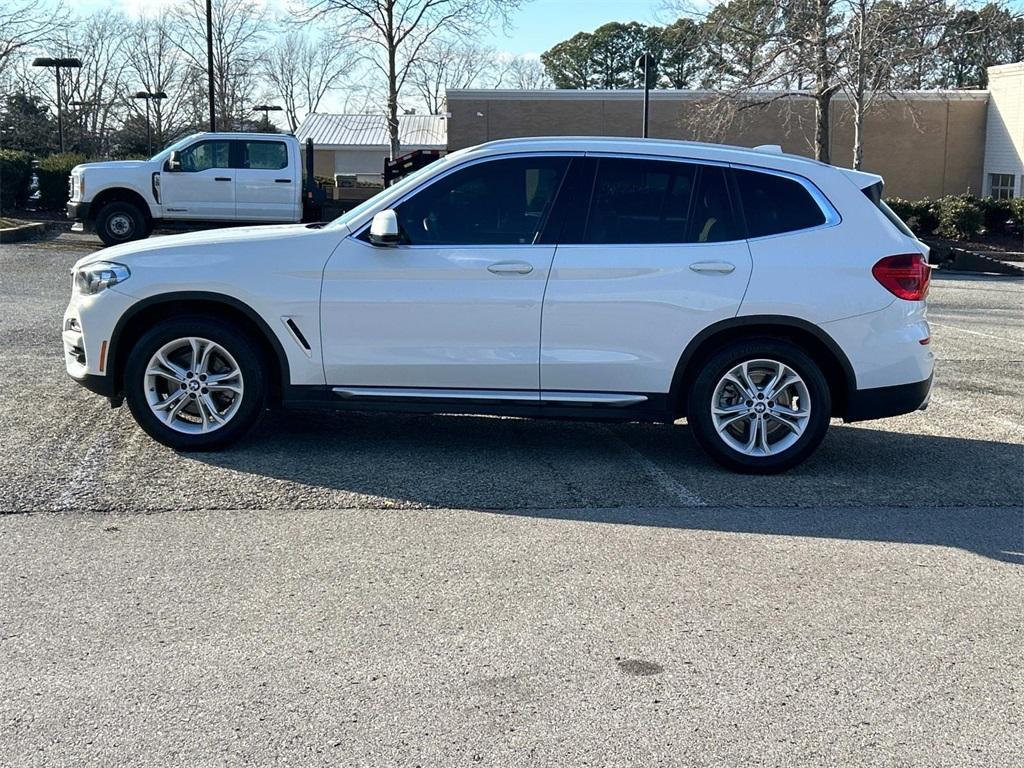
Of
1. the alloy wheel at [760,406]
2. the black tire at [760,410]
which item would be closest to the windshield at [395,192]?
the black tire at [760,410]

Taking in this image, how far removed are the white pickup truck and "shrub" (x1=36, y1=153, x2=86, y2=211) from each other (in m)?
5.47

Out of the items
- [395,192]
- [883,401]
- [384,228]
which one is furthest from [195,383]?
[883,401]

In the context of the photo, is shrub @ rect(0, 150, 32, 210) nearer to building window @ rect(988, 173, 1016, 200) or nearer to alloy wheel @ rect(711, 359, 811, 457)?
alloy wheel @ rect(711, 359, 811, 457)

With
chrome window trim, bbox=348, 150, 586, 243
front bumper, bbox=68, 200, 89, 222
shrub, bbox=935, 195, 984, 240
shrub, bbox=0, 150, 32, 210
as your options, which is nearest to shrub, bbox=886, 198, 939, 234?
shrub, bbox=935, 195, 984, 240

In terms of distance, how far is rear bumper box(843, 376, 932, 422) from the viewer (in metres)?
6.35

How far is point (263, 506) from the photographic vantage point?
18.5ft

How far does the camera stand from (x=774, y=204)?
644 cm

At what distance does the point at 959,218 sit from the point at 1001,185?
12126 mm

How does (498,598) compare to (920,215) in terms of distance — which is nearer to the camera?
(498,598)

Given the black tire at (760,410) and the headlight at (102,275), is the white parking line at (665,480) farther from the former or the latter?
the headlight at (102,275)

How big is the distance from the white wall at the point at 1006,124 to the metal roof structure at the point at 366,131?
95.3 ft

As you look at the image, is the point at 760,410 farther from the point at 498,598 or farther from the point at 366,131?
the point at 366,131

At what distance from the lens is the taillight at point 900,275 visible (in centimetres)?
627

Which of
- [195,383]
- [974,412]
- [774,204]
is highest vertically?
[774,204]
